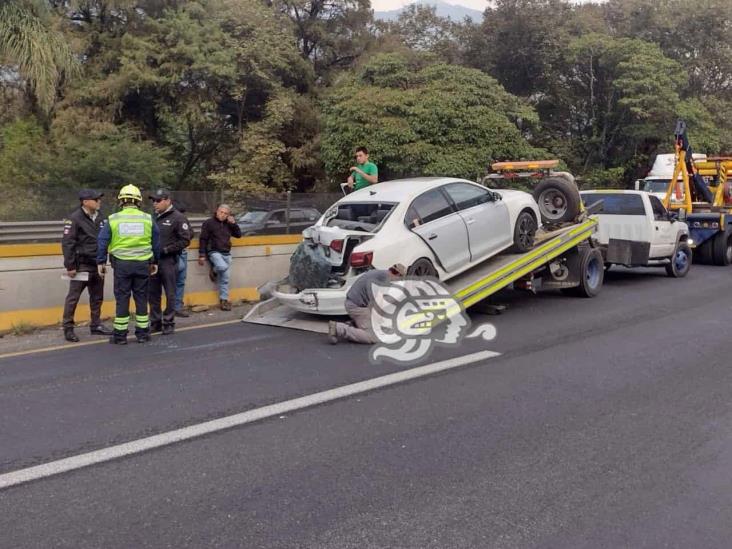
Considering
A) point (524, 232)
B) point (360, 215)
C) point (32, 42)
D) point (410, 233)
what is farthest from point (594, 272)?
point (32, 42)

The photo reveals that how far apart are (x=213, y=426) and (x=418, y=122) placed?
61.5 ft

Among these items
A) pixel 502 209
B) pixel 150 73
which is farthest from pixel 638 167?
pixel 502 209

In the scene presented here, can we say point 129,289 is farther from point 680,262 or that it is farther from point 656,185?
point 656,185

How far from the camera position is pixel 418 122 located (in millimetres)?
22547

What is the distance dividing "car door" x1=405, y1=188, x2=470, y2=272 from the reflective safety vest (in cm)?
311

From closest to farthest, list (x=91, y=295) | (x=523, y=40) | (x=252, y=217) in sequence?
(x=91, y=295) → (x=252, y=217) → (x=523, y=40)

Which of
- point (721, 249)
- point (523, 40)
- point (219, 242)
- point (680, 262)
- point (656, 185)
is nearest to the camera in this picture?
point (219, 242)

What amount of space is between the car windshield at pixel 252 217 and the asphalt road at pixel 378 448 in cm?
473

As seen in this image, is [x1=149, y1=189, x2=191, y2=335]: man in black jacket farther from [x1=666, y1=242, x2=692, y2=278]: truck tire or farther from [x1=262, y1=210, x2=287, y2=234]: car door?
[x1=666, y1=242, x2=692, y2=278]: truck tire

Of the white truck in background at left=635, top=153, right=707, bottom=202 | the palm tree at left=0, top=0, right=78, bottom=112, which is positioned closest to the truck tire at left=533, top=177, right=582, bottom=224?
the white truck in background at left=635, top=153, right=707, bottom=202

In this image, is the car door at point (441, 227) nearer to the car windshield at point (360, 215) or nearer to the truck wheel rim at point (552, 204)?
the car windshield at point (360, 215)

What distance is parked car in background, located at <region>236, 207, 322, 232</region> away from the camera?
12234mm

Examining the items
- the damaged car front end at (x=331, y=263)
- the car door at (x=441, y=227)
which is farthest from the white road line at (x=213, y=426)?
the car door at (x=441, y=227)

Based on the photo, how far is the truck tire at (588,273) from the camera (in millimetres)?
10703
